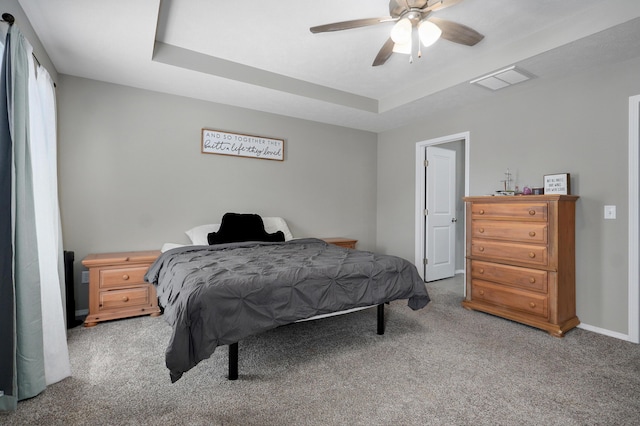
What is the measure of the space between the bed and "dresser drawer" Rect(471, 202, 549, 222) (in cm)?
123

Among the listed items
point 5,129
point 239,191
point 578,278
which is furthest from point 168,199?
point 578,278

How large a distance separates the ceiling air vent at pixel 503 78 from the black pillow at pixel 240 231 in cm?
282

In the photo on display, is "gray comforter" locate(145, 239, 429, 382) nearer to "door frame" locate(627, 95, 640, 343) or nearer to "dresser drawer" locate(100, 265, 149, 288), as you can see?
"dresser drawer" locate(100, 265, 149, 288)

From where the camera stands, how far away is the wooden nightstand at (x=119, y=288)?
9.46 feet

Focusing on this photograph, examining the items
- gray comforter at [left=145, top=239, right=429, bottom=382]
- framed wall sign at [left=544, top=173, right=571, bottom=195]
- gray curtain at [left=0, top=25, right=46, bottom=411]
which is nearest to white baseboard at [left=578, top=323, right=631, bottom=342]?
framed wall sign at [left=544, top=173, right=571, bottom=195]

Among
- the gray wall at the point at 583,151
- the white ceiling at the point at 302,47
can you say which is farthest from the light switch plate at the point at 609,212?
the white ceiling at the point at 302,47

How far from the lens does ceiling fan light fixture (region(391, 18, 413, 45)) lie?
2084mm

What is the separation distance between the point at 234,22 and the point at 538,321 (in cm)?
375

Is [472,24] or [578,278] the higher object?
[472,24]

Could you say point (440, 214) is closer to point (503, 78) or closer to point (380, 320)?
point (503, 78)

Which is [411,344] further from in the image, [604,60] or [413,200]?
[604,60]

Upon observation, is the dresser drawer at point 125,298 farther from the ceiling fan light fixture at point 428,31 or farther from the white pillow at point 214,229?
the ceiling fan light fixture at point 428,31

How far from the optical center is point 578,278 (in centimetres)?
296

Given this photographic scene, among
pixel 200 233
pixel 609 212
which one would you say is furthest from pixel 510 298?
pixel 200 233
